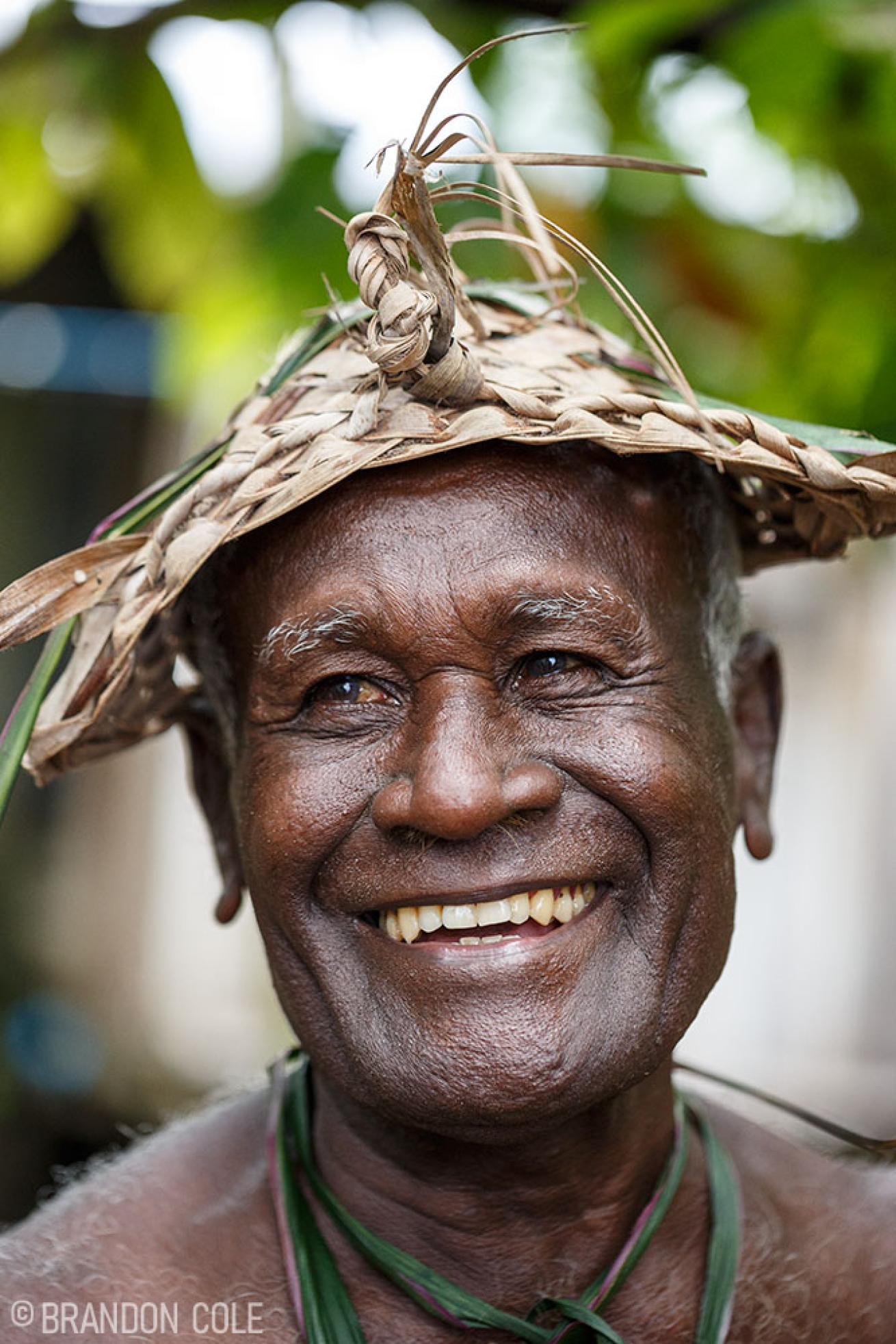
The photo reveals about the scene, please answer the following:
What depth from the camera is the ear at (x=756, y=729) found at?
7.22 feet

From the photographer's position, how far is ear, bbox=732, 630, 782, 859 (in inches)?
86.7

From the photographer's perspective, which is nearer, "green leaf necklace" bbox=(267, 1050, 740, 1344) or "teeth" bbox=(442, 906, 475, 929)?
"teeth" bbox=(442, 906, 475, 929)

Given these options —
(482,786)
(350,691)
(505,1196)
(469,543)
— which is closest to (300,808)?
(350,691)

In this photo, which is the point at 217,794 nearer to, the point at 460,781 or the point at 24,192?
the point at 460,781

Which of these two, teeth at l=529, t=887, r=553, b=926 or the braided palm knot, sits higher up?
the braided palm knot

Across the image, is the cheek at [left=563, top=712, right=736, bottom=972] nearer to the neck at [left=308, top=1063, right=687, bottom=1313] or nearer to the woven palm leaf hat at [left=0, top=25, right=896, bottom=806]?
the neck at [left=308, top=1063, right=687, bottom=1313]

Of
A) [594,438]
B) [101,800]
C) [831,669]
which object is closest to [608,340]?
[594,438]

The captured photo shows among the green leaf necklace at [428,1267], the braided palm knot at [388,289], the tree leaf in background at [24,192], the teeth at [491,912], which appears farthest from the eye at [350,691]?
the tree leaf in background at [24,192]

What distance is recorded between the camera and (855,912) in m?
5.54

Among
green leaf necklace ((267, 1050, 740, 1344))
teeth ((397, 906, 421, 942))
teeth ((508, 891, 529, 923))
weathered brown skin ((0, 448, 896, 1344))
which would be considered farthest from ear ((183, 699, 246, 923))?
teeth ((508, 891, 529, 923))

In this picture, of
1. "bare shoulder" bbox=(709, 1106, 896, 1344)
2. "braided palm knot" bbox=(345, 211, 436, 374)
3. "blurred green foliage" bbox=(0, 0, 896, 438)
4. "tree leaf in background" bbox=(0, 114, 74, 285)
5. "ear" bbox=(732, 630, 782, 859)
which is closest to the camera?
"braided palm knot" bbox=(345, 211, 436, 374)

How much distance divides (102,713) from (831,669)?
397 centimetres

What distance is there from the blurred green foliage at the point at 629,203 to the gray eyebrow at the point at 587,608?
1.22 metres

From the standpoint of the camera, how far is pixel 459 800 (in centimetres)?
168
